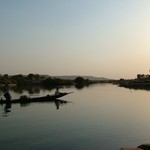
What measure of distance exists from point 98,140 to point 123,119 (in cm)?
1170

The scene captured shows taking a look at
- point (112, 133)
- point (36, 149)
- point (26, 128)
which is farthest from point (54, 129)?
point (36, 149)

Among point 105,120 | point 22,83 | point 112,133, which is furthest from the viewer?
point 22,83

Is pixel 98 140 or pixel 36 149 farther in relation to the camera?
pixel 98 140

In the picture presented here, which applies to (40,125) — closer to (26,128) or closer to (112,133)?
(26,128)

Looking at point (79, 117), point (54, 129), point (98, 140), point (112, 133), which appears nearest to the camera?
point (98, 140)

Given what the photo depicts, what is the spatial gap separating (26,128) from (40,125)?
2.04m

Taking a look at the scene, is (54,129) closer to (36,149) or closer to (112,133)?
(112,133)

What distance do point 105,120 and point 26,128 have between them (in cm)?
856

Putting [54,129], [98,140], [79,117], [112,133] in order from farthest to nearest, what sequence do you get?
[79,117]
[54,129]
[112,133]
[98,140]

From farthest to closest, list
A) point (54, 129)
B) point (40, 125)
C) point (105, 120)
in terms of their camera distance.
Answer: point (105, 120)
point (40, 125)
point (54, 129)

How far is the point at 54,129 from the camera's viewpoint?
3012 centimetres

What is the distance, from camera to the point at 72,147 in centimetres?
2352

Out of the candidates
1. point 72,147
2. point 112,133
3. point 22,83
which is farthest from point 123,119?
point 22,83

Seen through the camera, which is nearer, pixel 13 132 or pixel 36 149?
pixel 36 149
